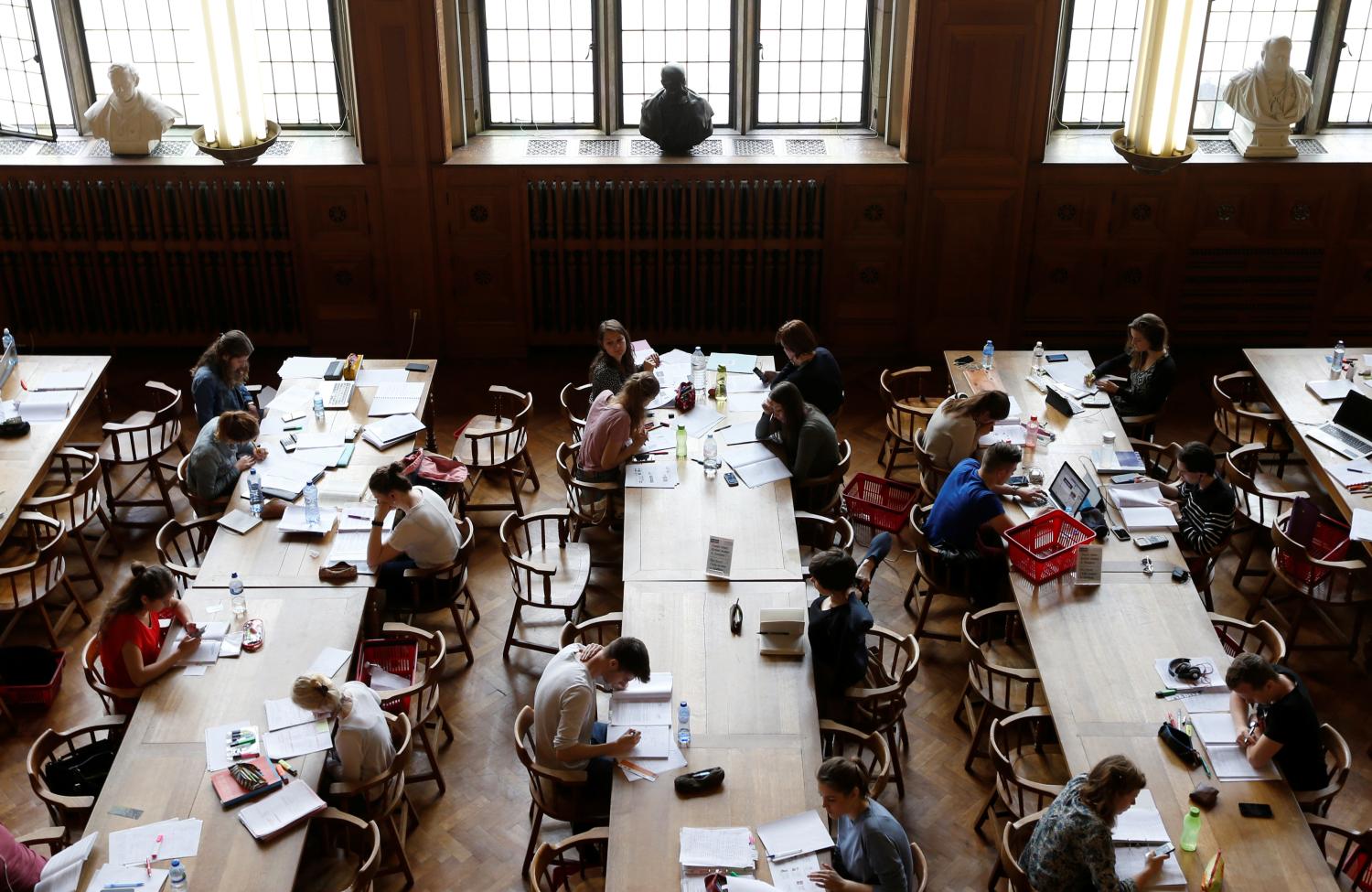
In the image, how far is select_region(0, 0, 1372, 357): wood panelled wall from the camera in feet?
33.7

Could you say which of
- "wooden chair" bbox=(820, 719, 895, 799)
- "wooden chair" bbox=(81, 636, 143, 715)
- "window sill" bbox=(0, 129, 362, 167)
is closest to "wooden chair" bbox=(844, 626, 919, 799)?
"wooden chair" bbox=(820, 719, 895, 799)

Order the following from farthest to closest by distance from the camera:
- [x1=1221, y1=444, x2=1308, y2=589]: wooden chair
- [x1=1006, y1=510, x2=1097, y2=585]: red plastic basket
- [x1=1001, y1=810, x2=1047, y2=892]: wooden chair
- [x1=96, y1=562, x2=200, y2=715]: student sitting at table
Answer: [x1=1221, y1=444, x2=1308, y2=589]: wooden chair
[x1=1006, y1=510, x2=1097, y2=585]: red plastic basket
[x1=96, y1=562, x2=200, y2=715]: student sitting at table
[x1=1001, y1=810, x2=1047, y2=892]: wooden chair

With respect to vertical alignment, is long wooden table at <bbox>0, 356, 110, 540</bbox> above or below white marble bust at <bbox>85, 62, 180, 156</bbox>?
below

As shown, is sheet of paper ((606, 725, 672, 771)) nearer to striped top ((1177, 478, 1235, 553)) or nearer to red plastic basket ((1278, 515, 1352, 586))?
striped top ((1177, 478, 1235, 553))

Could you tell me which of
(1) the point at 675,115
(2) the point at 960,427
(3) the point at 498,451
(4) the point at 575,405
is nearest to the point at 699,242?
(1) the point at 675,115

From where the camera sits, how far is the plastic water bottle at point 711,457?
7.73 m

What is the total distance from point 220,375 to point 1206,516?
6.06 meters

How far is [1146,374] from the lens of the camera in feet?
28.6

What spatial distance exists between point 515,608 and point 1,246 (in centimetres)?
589

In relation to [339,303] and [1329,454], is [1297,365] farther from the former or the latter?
[339,303]

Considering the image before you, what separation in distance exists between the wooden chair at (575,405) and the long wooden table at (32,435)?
316 cm

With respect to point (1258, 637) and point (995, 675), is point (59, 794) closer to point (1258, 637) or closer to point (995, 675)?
point (995, 675)

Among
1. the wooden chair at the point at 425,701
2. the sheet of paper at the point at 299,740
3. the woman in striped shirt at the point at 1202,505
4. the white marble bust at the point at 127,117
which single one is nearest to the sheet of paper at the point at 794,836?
the wooden chair at the point at 425,701

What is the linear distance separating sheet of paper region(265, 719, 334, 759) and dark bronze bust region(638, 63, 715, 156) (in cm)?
603
